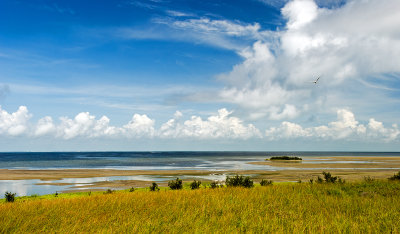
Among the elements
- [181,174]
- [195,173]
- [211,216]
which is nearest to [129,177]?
[181,174]

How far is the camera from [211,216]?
32.8 ft

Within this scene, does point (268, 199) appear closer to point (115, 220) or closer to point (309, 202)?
point (309, 202)

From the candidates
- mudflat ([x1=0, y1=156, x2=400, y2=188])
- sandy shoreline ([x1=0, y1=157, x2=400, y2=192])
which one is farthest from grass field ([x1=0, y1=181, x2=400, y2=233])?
mudflat ([x1=0, y1=156, x2=400, y2=188])

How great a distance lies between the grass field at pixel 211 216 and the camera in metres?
8.18

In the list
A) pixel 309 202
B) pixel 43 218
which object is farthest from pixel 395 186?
pixel 43 218

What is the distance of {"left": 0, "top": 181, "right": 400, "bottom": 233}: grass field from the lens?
818 centimetres

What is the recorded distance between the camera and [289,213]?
33.2ft

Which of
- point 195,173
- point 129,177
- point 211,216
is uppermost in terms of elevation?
point 211,216

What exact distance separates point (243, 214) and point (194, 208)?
2208 millimetres

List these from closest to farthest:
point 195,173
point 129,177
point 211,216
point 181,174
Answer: point 211,216 < point 129,177 < point 181,174 < point 195,173

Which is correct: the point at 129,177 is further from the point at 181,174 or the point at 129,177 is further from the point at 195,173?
the point at 195,173

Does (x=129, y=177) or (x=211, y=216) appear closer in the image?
(x=211, y=216)

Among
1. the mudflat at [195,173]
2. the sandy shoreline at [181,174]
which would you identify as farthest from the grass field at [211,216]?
the mudflat at [195,173]

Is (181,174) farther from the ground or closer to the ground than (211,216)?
closer to the ground
